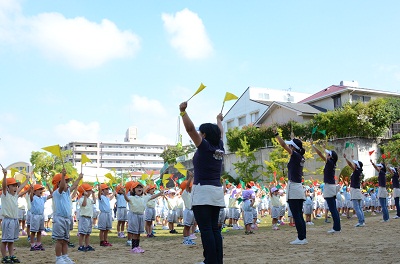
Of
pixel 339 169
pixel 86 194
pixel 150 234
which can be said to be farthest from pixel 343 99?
pixel 86 194

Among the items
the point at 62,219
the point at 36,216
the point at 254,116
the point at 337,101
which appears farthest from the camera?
the point at 254,116

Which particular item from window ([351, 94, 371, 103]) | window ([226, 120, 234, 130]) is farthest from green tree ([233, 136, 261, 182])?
window ([226, 120, 234, 130])

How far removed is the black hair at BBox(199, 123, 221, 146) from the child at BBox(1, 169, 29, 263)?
4967 millimetres

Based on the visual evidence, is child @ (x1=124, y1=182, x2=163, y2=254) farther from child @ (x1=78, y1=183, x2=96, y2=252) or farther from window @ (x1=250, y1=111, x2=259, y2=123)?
window @ (x1=250, y1=111, x2=259, y2=123)

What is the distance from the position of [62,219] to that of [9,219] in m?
1.66

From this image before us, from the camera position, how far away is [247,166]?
41.0 m

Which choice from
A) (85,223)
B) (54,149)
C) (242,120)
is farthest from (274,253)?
(242,120)

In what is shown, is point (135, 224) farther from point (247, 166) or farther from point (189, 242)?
point (247, 166)

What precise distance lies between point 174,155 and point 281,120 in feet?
72.6

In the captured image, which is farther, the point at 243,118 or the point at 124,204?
the point at 243,118

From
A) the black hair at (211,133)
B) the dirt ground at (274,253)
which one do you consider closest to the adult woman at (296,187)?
the dirt ground at (274,253)

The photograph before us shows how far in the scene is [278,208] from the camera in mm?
16391

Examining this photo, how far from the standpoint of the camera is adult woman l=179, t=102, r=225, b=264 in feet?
17.9

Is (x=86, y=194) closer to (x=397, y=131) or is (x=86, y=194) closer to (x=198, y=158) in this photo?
(x=198, y=158)
